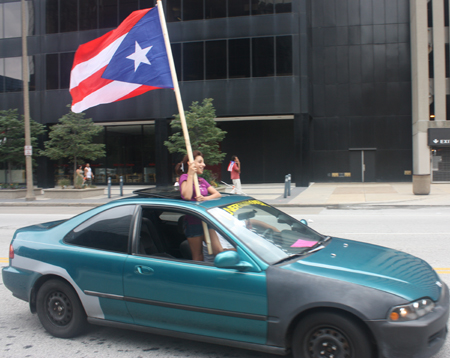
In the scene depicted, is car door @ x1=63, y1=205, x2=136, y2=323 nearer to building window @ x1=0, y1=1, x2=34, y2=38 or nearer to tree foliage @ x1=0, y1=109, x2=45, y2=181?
tree foliage @ x1=0, y1=109, x2=45, y2=181

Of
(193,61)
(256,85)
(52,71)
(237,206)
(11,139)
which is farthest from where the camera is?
(52,71)

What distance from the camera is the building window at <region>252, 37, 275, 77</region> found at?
2659 cm

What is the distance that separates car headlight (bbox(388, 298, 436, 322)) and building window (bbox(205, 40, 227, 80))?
25.4m

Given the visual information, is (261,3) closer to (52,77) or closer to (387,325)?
(52,77)

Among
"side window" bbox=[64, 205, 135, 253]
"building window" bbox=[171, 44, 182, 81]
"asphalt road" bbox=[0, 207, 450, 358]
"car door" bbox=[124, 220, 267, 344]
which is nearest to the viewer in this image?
"car door" bbox=[124, 220, 267, 344]

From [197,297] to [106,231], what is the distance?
4.13 ft

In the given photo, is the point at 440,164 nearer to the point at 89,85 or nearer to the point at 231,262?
the point at 89,85

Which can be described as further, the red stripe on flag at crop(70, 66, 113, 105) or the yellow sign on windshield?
the red stripe on flag at crop(70, 66, 113, 105)

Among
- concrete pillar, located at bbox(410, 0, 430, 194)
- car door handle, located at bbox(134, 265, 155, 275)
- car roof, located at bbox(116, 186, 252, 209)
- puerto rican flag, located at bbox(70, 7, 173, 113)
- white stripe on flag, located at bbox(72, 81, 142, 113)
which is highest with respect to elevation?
concrete pillar, located at bbox(410, 0, 430, 194)

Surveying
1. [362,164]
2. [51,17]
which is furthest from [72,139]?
[362,164]

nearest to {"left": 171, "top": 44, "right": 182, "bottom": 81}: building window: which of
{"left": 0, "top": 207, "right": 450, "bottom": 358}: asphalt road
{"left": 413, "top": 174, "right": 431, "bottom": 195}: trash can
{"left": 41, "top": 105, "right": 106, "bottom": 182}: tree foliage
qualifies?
{"left": 41, "top": 105, "right": 106, "bottom": 182}: tree foliage

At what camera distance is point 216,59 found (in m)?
27.3

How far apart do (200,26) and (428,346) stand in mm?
27075

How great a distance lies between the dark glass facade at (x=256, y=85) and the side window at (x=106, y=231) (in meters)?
23.0
